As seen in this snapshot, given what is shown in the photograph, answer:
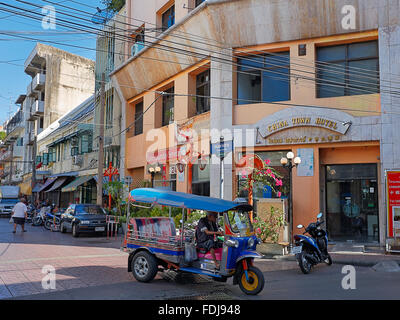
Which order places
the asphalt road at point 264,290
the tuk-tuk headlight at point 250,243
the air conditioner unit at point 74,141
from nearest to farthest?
the asphalt road at point 264,290 < the tuk-tuk headlight at point 250,243 < the air conditioner unit at point 74,141

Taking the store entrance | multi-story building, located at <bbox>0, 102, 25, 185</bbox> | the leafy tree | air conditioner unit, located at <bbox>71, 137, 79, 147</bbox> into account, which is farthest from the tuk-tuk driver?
multi-story building, located at <bbox>0, 102, 25, 185</bbox>

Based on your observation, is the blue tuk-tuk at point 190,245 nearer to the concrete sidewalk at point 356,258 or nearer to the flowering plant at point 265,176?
the concrete sidewalk at point 356,258

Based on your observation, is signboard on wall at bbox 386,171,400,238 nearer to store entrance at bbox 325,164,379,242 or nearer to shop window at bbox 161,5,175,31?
store entrance at bbox 325,164,379,242

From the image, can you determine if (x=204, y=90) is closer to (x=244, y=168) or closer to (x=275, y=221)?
(x=244, y=168)

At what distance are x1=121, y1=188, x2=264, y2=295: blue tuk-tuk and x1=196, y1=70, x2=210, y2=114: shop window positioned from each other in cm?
1077

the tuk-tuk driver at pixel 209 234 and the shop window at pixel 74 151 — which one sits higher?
the shop window at pixel 74 151

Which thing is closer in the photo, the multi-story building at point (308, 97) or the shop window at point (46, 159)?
the multi-story building at point (308, 97)

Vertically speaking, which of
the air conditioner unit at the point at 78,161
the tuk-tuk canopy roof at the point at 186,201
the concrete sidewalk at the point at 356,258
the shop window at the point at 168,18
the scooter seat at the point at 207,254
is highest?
the shop window at the point at 168,18

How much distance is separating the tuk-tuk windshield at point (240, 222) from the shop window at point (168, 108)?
46.0 feet

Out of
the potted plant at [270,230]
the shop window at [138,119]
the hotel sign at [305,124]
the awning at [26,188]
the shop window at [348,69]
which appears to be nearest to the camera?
the potted plant at [270,230]

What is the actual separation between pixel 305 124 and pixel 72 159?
2505 centimetres

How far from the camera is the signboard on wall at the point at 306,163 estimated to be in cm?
1534

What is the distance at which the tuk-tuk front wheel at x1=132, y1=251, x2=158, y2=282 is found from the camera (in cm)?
825
